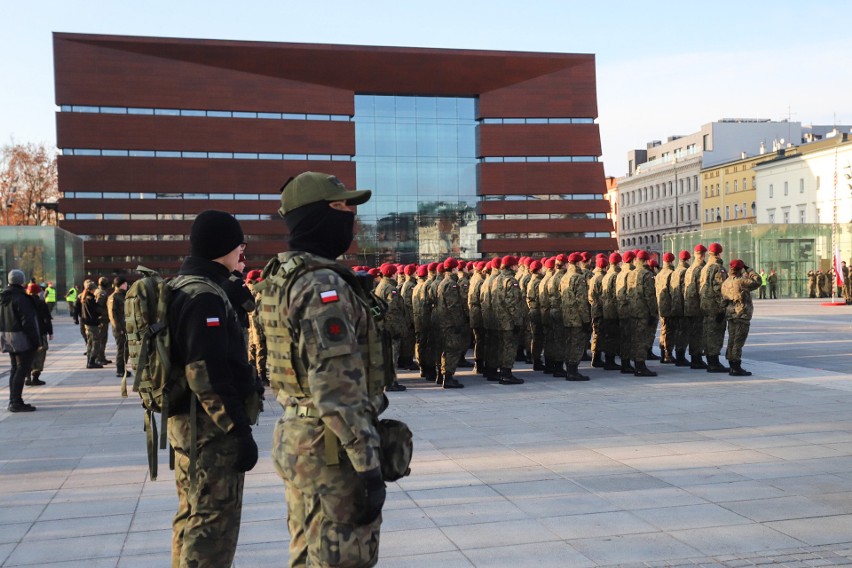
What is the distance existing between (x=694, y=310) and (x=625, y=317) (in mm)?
1421

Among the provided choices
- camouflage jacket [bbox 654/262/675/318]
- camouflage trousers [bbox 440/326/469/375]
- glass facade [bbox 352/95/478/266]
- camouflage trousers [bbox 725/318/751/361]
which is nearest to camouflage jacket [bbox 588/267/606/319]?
camouflage jacket [bbox 654/262/675/318]

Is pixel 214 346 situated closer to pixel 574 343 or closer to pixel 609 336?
pixel 574 343

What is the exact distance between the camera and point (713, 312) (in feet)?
45.5

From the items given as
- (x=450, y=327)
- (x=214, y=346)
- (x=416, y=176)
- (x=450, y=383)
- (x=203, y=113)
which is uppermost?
(x=203, y=113)

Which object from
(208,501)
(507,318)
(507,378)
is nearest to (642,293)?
(507,318)

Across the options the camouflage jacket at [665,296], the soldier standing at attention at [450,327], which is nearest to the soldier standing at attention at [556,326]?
the soldier standing at attention at [450,327]

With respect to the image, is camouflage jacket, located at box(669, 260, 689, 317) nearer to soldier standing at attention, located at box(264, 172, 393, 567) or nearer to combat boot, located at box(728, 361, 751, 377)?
combat boot, located at box(728, 361, 751, 377)

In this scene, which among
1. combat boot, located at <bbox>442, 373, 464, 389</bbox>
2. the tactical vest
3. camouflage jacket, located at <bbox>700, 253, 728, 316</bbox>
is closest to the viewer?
the tactical vest

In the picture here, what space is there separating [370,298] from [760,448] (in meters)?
5.79

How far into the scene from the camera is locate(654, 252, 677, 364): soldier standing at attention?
15008mm

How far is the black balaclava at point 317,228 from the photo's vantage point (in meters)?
3.10

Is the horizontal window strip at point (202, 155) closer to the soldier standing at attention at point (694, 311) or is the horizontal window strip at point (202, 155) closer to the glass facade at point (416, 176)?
the glass facade at point (416, 176)

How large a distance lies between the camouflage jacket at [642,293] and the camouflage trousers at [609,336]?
1242 millimetres

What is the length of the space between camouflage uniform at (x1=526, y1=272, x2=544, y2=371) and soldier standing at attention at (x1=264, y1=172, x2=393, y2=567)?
480 inches
